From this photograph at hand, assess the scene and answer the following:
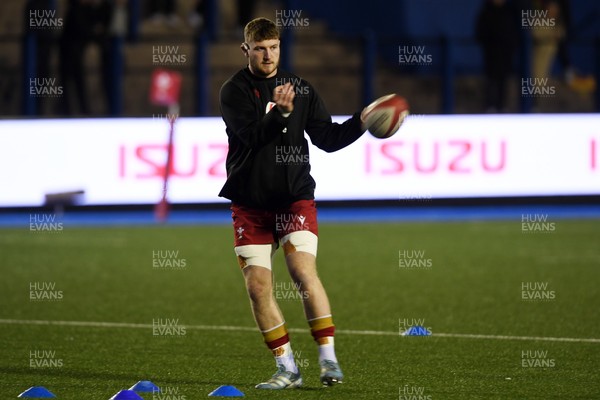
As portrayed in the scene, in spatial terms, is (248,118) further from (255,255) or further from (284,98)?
(255,255)

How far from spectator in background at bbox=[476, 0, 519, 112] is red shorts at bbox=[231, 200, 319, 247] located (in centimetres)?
1386

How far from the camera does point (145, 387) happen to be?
830 centimetres

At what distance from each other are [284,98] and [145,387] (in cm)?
178

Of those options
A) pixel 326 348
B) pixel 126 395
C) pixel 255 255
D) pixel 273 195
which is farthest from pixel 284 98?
pixel 126 395

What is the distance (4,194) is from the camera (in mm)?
18203

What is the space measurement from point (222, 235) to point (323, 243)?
58.9 inches

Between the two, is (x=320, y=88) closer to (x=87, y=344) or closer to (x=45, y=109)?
→ (x=45, y=109)

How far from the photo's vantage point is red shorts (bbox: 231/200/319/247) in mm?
8539

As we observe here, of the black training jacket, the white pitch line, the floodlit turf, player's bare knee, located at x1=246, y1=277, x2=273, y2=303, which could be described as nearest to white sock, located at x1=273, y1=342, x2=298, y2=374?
the floodlit turf

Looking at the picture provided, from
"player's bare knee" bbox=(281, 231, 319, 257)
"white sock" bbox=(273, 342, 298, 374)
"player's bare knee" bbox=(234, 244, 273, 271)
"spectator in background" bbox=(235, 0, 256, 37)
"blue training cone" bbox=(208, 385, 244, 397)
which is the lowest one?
"blue training cone" bbox=(208, 385, 244, 397)

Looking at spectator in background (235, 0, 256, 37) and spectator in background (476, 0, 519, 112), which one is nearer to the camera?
spectator in background (476, 0, 519, 112)

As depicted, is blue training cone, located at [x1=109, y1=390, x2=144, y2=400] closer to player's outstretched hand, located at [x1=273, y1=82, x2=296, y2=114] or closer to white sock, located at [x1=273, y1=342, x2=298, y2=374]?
white sock, located at [x1=273, y1=342, x2=298, y2=374]

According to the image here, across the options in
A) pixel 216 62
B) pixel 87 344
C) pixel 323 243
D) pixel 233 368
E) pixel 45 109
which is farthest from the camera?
pixel 216 62

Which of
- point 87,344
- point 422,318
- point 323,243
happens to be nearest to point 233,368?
point 87,344
